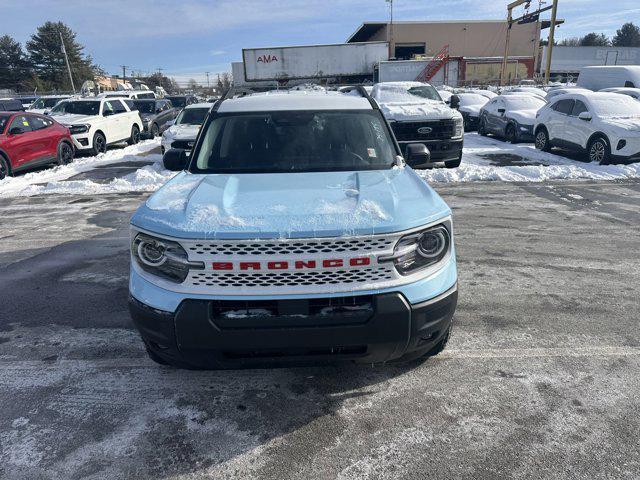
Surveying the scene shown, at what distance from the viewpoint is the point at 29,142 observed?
39.2 feet

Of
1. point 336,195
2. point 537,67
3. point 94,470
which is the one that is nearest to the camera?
point 94,470

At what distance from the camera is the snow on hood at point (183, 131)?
11.8 m

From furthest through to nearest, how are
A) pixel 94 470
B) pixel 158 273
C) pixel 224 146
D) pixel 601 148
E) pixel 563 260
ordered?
pixel 601 148
pixel 563 260
pixel 224 146
pixel 158 273
pixel 94 470

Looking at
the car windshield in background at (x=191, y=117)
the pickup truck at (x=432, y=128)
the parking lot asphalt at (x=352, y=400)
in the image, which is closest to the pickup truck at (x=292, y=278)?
the parking lot asphalt at (x=352, y=400)

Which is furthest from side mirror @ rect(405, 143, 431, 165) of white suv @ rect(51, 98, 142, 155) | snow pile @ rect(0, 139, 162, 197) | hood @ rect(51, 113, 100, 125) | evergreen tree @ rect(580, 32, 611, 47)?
evergreen tree @ rect(580, 32, 611, 47)

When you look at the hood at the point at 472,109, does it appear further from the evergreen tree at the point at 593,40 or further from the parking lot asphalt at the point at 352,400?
the evergreen tree at the point at 593,40

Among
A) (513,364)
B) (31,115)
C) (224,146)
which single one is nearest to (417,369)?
(513,364)

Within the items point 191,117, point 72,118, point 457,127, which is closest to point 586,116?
point 457,127

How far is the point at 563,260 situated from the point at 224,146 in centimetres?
411

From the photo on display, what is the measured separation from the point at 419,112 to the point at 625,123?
522 centimetres

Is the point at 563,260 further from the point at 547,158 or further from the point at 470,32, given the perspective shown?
the point at 470,32

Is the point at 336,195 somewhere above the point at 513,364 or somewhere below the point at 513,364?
above

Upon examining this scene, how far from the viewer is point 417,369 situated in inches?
126

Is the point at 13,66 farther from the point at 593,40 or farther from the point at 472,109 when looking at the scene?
the point at 593,40
